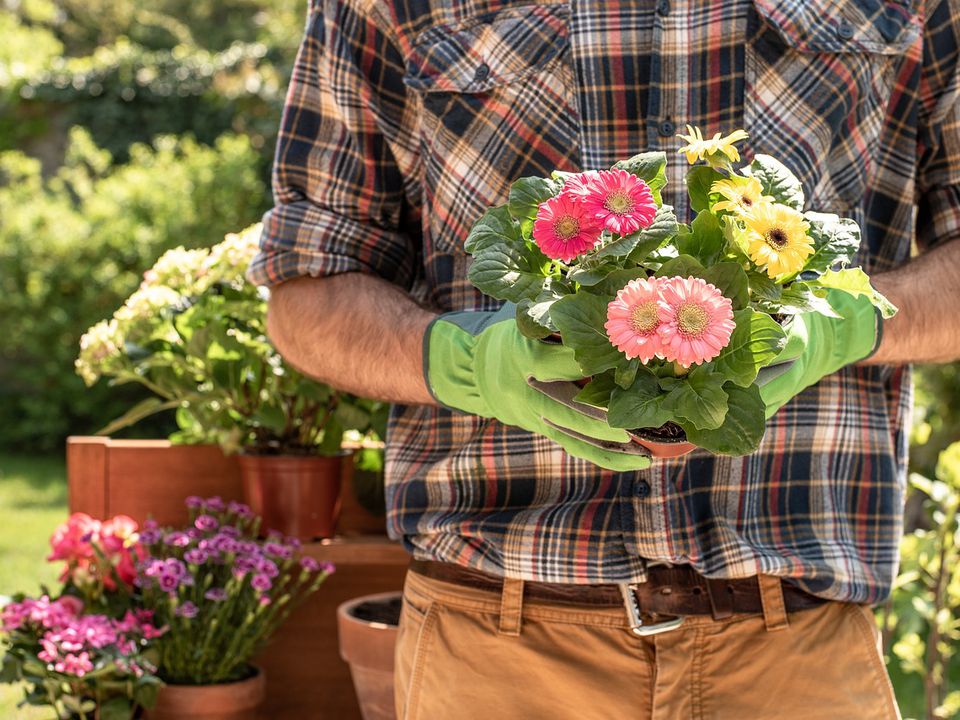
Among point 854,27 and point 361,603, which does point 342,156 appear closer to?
point 854,27

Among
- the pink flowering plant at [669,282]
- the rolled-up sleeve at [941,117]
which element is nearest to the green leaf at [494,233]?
the pink flowering plant at [669,282]

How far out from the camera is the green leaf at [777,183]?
1121 mm

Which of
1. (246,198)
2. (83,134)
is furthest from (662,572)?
(83,134)

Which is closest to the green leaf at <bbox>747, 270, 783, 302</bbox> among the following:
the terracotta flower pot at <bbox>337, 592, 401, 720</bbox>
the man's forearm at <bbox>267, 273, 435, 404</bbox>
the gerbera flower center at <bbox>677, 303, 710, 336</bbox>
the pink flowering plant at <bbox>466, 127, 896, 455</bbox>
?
the pink flowering plant at <bbox>466, 127, 896, 455</bbox>

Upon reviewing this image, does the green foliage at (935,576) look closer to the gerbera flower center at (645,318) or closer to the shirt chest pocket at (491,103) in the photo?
the shirt chest pocket at (491,103)

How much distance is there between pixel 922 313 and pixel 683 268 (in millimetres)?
491

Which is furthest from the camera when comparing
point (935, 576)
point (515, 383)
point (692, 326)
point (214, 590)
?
point (935, 576)

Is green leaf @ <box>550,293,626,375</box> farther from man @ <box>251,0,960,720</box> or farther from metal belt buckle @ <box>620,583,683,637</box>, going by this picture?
metal belt buckle @ <box>620,583,683,637</box>

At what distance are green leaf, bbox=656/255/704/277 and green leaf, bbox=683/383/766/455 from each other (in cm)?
11

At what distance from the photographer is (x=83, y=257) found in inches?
375

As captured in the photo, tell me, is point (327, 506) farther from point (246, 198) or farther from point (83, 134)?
point (83, 134)

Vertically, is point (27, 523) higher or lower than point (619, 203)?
lower

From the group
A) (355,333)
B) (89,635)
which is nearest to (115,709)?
(89,635)

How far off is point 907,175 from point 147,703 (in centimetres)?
145
